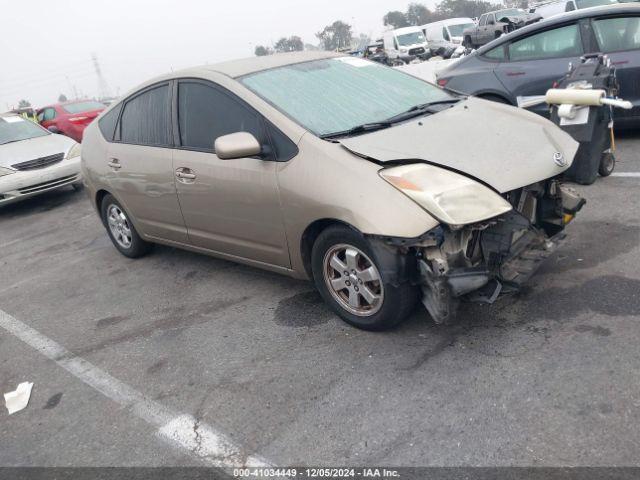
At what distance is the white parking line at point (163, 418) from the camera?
8.96 feet

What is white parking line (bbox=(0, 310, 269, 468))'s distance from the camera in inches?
107

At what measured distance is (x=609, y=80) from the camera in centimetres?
489

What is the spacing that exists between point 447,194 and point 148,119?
292cm

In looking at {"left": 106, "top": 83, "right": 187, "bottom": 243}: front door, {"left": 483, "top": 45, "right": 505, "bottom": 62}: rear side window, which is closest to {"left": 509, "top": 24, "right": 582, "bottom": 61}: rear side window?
{"left": 483, "top": 45, "right": 505, "bottom": 62}: rear side window

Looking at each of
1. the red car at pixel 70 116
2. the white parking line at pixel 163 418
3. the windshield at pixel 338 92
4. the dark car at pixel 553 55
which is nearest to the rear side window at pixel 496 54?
the dark car at pixel 553 55

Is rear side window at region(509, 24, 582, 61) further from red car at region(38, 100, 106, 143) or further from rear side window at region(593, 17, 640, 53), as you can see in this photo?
red car at region(38, 100, 106, 143)

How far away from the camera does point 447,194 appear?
3.08 metres

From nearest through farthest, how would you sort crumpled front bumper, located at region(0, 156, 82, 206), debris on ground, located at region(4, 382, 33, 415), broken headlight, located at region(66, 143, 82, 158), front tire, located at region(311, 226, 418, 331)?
front tire, located at region(311, 226, 418, 331) < debris on ground, located at region(4, 382, 33, 415) < crumpled front bumper, located at region(0, 156, 82, 206) < broken headlight, located at region(66, 143, 82, 158)

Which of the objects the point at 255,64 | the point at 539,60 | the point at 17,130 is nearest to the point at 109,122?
the point at 255,64

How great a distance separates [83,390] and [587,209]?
4256 millimetres

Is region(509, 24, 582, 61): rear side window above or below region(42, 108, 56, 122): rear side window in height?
above

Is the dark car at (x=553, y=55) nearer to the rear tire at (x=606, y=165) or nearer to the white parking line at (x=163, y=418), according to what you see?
the rear tire at (x=606, y=165)

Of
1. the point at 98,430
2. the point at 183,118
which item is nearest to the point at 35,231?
the point at 183,118

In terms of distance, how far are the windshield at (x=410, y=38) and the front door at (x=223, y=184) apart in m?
24.2
